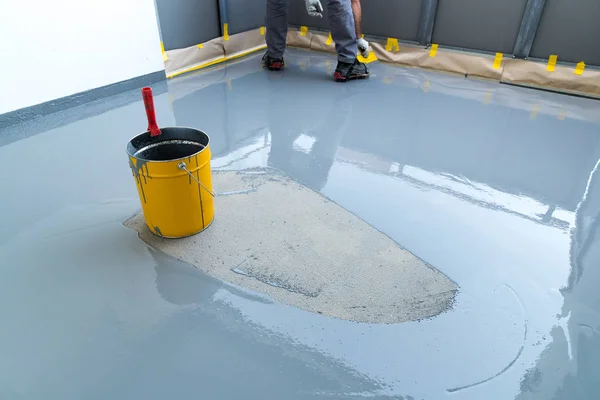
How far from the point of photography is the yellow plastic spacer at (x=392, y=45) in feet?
13.0

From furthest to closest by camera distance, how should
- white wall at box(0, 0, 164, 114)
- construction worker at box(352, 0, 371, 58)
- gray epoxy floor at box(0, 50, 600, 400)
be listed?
construction worker at box(352, 0, 371, 58) → white wall at box(0, 0, 164, 114) → gray epoxy floor at box(0, 50, 600, 400)

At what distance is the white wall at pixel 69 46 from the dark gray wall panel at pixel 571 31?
3.16 metres

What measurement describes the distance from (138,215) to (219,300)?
667mm

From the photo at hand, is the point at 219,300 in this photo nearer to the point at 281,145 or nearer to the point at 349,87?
the point at 281,145

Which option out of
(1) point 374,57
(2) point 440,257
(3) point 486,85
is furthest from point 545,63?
(2) point 440,257

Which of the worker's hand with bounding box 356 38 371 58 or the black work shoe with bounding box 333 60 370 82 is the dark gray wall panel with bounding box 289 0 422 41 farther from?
the black work shoe with bounding box 333 60 370 82

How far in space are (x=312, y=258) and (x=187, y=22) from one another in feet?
9.53

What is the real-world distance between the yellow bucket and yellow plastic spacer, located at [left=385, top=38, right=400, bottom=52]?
2.99 metres

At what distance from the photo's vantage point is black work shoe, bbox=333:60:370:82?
3.48 meters

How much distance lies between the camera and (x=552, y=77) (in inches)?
129

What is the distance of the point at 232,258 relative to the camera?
1.54m

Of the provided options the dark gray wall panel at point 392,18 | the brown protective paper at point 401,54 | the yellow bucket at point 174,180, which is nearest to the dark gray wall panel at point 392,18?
the dark gray wall panel at point 392,18

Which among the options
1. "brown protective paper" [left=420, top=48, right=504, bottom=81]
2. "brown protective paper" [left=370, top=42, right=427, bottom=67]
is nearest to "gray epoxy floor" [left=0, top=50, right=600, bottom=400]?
"brown protective paper" [left=420, top=48, right=504, bottom=81]

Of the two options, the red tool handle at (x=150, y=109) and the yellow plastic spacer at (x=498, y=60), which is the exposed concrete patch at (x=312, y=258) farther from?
the yellow plastic spacer at (x=498, y=60)
